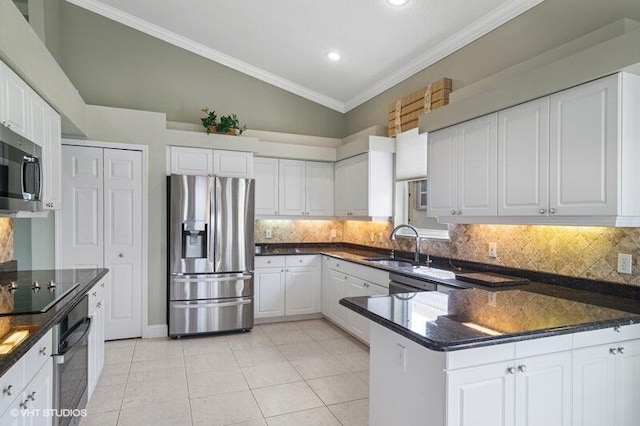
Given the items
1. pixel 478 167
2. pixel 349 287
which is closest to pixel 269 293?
pixel 349 287

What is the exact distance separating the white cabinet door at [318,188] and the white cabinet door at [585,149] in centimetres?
345

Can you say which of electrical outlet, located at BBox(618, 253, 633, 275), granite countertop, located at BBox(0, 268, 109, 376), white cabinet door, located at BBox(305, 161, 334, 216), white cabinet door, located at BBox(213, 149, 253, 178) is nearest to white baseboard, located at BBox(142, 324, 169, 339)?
granite countertop, located at BBox(0, 268, 109, 376)

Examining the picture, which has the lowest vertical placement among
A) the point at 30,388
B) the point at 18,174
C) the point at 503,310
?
the point at 30,388

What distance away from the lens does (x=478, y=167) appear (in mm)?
2904

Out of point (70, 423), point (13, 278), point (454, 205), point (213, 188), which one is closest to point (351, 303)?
point (454, 205)

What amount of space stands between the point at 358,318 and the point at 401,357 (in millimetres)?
2368

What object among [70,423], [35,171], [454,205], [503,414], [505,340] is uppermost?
[35,171]

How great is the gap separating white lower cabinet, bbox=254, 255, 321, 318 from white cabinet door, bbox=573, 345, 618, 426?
11.8 feet

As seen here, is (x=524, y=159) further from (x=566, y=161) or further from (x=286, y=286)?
(x=286, y=286)

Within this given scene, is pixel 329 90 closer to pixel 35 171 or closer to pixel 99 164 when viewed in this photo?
pixel 99 164

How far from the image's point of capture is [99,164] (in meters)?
4.08

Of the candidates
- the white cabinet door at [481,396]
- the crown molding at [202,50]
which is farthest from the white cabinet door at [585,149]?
the crown molding at [202,50]

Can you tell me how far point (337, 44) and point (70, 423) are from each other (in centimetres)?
411

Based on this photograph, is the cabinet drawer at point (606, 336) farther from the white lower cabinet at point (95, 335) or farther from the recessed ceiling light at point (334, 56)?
the recessed ceiling light at point (334, 56)
